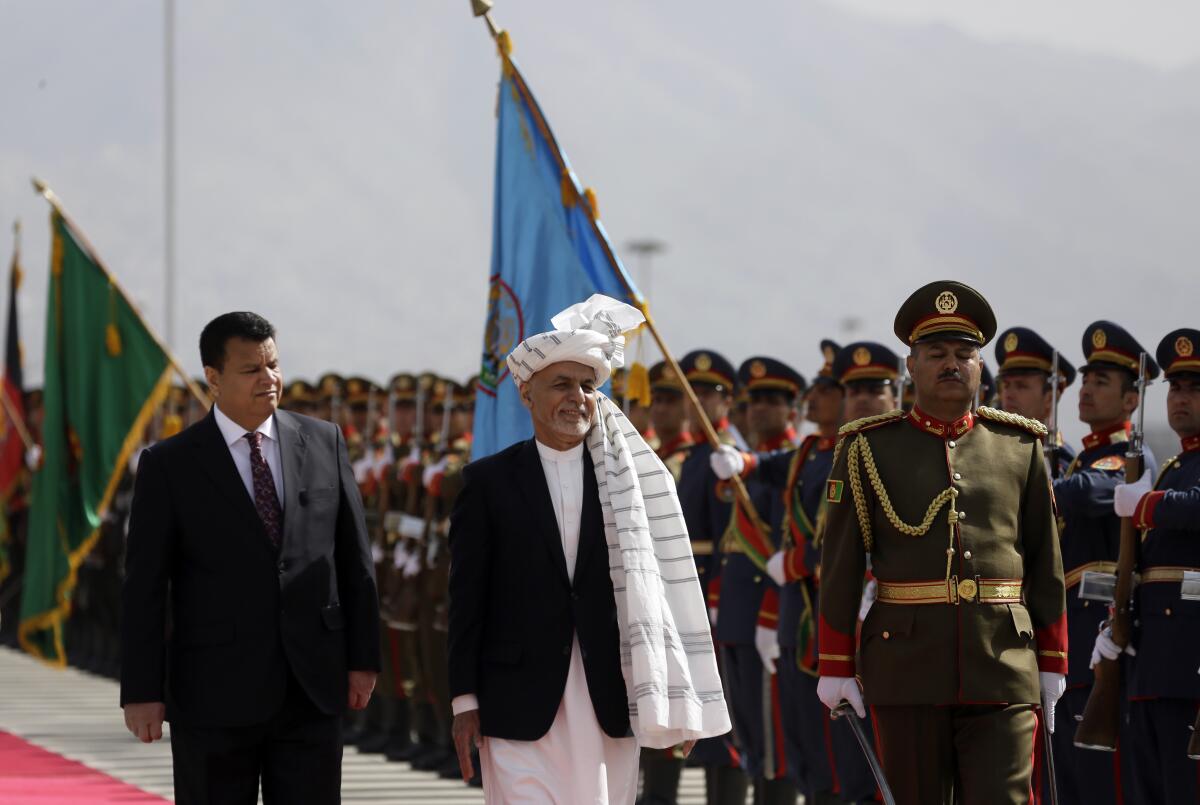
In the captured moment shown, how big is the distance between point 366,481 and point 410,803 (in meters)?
3.71

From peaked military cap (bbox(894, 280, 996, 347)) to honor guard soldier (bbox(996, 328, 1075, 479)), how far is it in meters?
2.03

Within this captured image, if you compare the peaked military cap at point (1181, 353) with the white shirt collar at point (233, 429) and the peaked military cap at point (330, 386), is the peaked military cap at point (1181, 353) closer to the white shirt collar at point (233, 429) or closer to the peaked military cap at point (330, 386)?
the white shirt collar at point (233, 429)

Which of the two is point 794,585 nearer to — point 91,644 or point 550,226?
point 550,226

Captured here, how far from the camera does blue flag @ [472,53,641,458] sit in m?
8.12

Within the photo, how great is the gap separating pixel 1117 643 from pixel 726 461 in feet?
7.11

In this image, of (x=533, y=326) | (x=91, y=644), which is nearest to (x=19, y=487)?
(x=91, y=644)

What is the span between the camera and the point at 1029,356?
773cm

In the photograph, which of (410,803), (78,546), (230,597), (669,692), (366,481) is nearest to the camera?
(669,692)

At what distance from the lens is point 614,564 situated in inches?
215

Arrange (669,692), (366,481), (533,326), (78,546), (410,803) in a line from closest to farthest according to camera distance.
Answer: (669,692), (533,326), (410,803), (78,546), (366,481)

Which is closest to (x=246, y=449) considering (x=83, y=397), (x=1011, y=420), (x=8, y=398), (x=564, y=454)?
(x=564, y=454)

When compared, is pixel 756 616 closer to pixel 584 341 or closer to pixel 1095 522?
pixel 1095 522

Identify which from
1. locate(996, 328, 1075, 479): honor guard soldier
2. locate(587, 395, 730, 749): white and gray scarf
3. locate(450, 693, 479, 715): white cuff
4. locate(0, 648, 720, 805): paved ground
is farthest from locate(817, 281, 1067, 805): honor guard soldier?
locate(0, 648, 720, 805): paved ground

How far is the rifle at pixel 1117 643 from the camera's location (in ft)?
22.8
